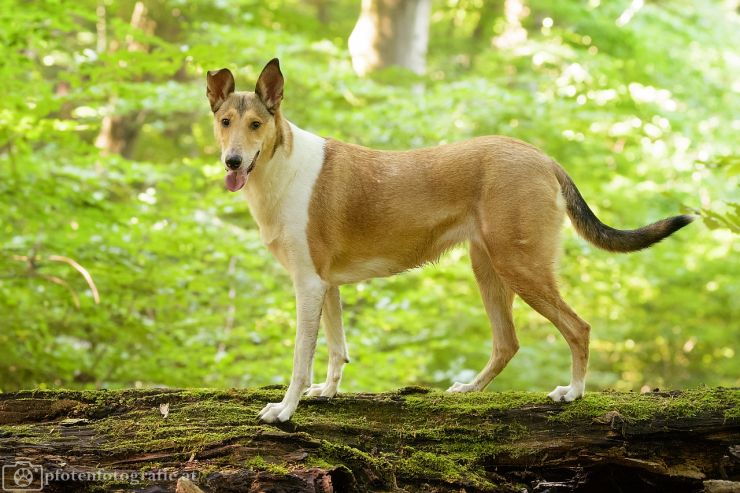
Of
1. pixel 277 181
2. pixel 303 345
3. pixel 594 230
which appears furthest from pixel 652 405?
pixel 277 181

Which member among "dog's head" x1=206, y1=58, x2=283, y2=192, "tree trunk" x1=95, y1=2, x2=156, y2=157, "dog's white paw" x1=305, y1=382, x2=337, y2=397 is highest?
"tree trunk" x1=95, y1=2, x2=156, y2=157

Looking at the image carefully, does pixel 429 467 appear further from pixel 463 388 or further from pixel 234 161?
pixel 234 161

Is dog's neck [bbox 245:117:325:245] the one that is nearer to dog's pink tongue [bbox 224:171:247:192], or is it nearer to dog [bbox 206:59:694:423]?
dog [bbox 206:59:694:423]

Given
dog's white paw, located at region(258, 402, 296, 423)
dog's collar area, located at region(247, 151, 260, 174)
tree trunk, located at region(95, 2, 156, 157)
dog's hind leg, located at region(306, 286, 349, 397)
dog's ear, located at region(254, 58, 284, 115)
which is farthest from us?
tree trunk, located at region(95, 2, 156, 157)

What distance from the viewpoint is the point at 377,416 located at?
15.5ft

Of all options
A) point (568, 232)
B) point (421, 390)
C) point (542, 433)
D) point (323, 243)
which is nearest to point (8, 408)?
point (323, 243)

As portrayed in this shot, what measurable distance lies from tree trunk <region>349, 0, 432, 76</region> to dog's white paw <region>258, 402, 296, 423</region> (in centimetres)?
836

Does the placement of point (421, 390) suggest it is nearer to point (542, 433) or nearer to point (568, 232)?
point (542, 433)

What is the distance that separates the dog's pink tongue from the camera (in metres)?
4.57

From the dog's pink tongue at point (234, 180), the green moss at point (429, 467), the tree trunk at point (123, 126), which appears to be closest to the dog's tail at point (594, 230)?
the green moss at point (429, 467)

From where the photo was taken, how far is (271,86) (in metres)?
4.81

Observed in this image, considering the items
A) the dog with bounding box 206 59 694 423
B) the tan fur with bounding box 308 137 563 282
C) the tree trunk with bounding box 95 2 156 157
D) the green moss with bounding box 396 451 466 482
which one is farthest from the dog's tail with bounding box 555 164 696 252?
the tree trunk with bounding box 95 2 156 157

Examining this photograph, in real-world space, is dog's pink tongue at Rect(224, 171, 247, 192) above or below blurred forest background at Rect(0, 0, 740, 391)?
below

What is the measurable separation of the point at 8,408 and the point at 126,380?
9.62ft
